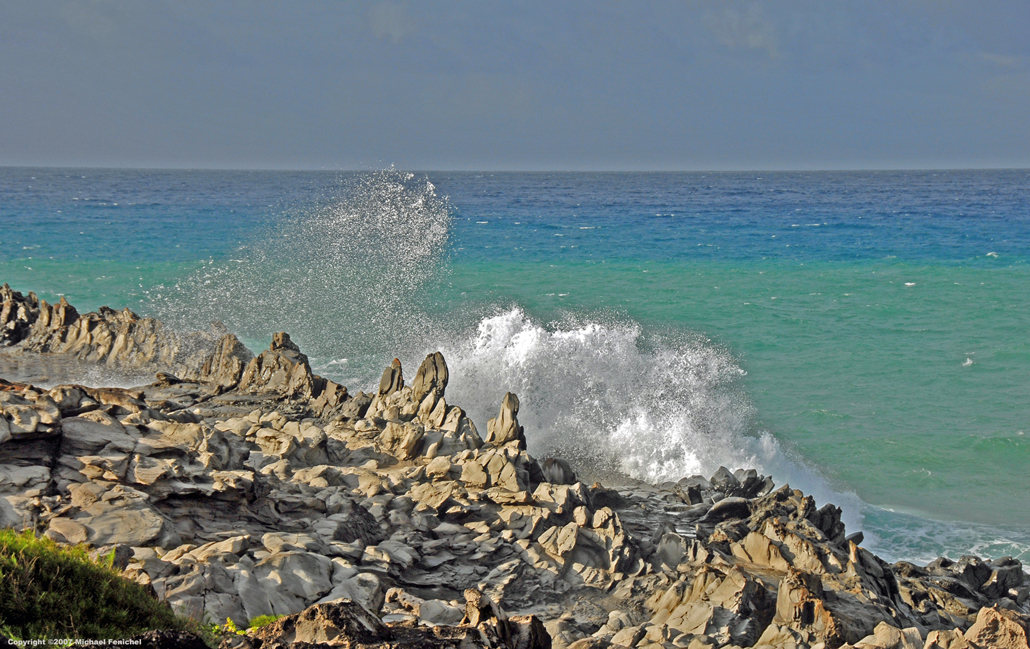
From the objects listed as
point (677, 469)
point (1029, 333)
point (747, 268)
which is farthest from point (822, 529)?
point (747, 268)

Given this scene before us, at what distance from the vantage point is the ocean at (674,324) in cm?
2131

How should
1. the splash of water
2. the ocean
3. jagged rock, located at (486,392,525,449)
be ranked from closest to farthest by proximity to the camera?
jagged rock, located at (486,392,525,449)
the ocean
the splash of water

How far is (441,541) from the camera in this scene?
1251 cm

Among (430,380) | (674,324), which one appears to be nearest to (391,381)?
(430,380)

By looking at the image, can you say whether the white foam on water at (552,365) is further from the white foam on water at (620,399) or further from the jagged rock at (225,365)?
the jagged rock at (225,365)

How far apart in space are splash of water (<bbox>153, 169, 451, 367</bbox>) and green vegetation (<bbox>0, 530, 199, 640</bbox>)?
21948mm

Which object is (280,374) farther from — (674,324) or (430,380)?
(674,324)

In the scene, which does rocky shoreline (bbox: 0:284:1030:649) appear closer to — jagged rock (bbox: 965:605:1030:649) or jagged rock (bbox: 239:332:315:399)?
jagged rock (bbox: 965:605:1030:649)

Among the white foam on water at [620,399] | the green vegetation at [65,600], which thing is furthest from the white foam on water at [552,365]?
the green vegetation at [65,600]

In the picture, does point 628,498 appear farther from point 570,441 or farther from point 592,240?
point 592,240

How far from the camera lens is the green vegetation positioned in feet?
20.1

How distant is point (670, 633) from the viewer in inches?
404

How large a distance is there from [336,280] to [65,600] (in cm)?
3604

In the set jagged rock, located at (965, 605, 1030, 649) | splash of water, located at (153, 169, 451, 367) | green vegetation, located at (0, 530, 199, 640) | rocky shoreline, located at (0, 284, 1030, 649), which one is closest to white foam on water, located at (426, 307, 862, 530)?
rocky shoreline, located at (0, 284, 1030, 649)
